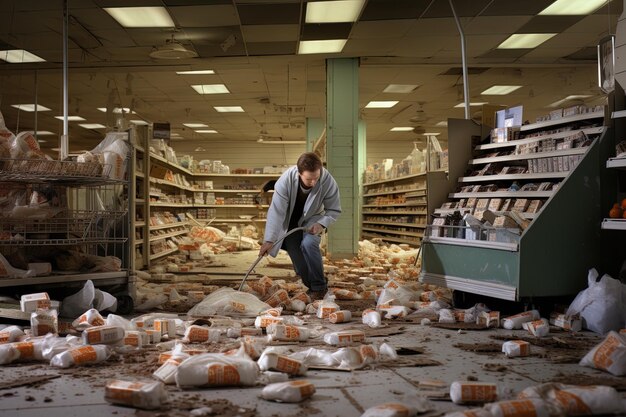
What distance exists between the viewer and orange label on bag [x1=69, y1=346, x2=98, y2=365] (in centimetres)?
262

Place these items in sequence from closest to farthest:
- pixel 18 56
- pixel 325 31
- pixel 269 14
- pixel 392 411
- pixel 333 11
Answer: pixel 392 411, pixel 333 11, pixel 269 14, pixel 325 31, pixel 18 56

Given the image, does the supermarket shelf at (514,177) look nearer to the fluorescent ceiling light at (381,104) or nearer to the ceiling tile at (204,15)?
the ceiling tile at (204,15)

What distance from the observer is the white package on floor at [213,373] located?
89.6 inches

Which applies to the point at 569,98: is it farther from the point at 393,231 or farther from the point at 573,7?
the point at 573,7

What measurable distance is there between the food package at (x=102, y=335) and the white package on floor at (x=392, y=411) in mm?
1626

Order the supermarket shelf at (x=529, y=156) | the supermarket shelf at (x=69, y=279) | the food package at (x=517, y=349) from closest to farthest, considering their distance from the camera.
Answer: the food package at (x=517, y=349), the supermarket shelf at (x=69, y=279), the supermarket shelf at (x=529, y=156)

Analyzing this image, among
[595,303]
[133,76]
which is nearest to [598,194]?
[595,303]

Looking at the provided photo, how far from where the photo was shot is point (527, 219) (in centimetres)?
394

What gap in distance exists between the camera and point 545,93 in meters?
13.6

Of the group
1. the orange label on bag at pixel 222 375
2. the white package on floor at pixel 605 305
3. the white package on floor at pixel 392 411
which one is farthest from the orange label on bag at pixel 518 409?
the white package on floor at pixel 605 305

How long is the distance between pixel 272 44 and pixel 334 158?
2367 millimetres

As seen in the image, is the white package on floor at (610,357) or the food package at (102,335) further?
the food package at (102,335)

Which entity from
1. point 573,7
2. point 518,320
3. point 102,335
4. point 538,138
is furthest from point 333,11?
point 102,335

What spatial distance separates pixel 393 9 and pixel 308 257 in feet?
16.0
